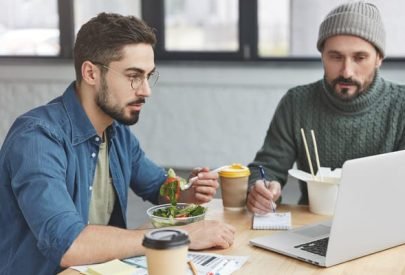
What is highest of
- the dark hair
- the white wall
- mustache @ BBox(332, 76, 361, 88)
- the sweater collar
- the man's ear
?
the dark hair

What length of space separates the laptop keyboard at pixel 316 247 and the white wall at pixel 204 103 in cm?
320

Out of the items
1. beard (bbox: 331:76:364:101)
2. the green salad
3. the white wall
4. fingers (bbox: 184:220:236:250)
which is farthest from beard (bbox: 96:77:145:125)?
the white wall

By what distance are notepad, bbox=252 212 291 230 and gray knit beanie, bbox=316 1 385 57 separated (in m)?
0.65

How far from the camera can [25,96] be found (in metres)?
5.48

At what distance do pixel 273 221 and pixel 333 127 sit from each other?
55 centimetres

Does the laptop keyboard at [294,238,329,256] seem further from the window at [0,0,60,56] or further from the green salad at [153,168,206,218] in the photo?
the window at [0,0,60,56]

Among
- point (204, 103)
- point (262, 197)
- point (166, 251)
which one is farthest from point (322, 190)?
point (204, 103)

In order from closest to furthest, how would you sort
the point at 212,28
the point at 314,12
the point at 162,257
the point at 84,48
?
the point at 162,257 < the point at 84,48 < the point at 314,12 < the point at 212,28

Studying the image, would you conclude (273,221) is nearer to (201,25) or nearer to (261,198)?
(261,198)

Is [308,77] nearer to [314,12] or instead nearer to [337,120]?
[314,12]

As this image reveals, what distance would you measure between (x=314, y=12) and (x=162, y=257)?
381cm

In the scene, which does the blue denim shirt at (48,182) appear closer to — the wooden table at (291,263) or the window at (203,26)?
the wooden table at (291,263)

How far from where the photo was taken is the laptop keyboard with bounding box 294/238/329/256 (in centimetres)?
166

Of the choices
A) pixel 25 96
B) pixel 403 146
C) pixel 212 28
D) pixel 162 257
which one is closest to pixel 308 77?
pixel 212 28
